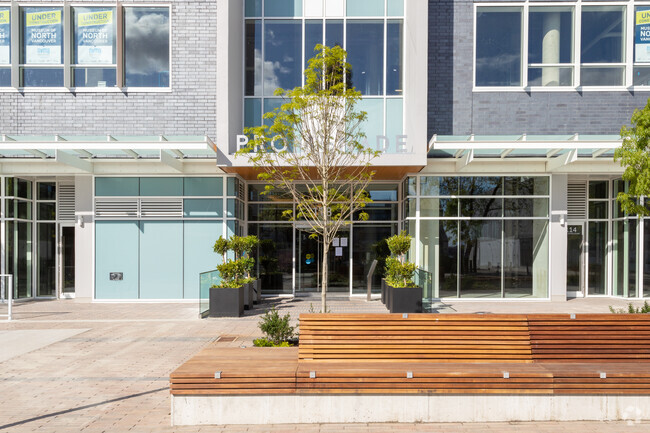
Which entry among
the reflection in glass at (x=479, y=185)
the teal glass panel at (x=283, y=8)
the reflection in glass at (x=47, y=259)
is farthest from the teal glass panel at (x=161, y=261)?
the reflection in glass at (x=479, y=185)

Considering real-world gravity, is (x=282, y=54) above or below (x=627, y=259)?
above

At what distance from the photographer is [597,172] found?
587 inches

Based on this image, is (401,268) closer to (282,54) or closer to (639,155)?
(639,155)

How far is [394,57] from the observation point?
1509 centimetres

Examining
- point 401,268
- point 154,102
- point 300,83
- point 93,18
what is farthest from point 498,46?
point 93,18

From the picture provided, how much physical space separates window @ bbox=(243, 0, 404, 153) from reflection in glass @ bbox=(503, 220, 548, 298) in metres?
5.47

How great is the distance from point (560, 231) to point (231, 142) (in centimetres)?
1048

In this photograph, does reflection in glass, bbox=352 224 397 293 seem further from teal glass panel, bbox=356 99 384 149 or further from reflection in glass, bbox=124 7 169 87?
reflection in glass, bbox=124 7 169 87

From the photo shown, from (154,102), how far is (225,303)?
23.1 ft

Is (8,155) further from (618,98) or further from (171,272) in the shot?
(618,98)

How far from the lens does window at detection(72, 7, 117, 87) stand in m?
15.1

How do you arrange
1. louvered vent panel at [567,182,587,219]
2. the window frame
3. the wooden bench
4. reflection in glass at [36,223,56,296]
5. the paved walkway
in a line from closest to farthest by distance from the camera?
the paved walkway
the wooden bench
the window frame
reflection in glass at [36,223,56,296]
louvered vent panel at [567,182,587,219]

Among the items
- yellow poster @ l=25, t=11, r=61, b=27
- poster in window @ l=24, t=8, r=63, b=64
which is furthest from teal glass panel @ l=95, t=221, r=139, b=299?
yellow poster @ l=25, t=11, r=61, b=27

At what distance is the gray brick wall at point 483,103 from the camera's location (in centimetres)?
1494
